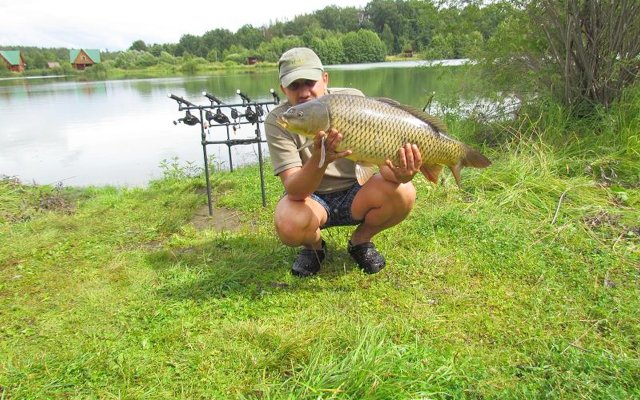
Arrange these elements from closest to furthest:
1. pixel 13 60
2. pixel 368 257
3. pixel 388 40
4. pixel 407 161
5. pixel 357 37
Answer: pixel 407 161 < pixel 368 257 < pixel 388 40 < pixel 357 37 < pixel 13 60

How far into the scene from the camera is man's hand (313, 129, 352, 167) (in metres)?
1.67

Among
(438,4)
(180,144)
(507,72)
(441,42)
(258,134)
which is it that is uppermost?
(438,4)

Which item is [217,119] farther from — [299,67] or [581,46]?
[581,46]

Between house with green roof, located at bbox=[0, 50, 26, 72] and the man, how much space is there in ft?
176

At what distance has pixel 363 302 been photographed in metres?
1.88

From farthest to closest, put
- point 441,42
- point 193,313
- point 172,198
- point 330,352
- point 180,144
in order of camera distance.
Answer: point 180,144
point 441,42
point 172,198
point 193,313
point 330,352

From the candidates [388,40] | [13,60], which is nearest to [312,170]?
[388,40]

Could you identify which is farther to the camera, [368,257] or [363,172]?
[368,257]

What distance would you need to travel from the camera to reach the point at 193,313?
1.89 m

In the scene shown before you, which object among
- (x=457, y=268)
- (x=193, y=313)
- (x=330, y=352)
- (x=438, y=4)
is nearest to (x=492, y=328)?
(x=457, y=268)

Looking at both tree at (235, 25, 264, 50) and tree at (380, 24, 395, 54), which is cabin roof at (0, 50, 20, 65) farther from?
tree at (380, 24, 395, 54)

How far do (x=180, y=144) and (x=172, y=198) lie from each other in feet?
15.1

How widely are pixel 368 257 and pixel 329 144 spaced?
708 mm

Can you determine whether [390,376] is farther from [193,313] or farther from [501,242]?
[501,242]
